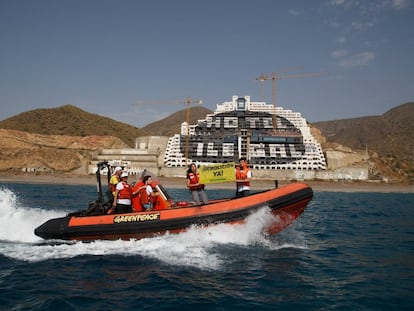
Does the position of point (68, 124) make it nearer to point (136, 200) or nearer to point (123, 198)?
point (136, 200)

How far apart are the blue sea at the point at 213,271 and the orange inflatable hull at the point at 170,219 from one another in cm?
24

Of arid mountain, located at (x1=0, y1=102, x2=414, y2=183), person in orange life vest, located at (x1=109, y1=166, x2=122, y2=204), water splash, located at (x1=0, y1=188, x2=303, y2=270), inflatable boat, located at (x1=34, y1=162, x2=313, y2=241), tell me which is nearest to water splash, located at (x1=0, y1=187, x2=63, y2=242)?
water splash, located at (x1=0, y1=188, x2=303, y2=270)

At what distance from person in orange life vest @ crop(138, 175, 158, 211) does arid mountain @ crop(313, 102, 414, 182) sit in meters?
58.2

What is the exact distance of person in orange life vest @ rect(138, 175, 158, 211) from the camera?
403 inches

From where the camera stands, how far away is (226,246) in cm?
934

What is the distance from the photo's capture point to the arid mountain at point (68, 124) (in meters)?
109

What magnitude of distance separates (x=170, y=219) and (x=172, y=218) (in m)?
0.06

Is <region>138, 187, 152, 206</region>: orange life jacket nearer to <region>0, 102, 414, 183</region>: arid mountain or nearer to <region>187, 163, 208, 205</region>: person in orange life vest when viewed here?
<region>187, 163, 208, 205</region>: person in orange life vest

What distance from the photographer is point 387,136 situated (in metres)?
123

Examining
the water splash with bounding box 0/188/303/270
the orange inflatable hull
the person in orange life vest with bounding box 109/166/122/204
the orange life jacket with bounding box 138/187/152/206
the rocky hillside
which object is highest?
the rocky hillside

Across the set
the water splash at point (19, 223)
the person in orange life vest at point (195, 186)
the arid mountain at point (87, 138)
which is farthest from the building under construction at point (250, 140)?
the person in orange life vest at point (195, 186)

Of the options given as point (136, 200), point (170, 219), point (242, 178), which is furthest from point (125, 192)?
point (242, 178)

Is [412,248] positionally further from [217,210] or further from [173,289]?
[173,289]

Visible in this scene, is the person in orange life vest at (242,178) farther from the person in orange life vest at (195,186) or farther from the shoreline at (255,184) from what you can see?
the shoreline at (255,184)
